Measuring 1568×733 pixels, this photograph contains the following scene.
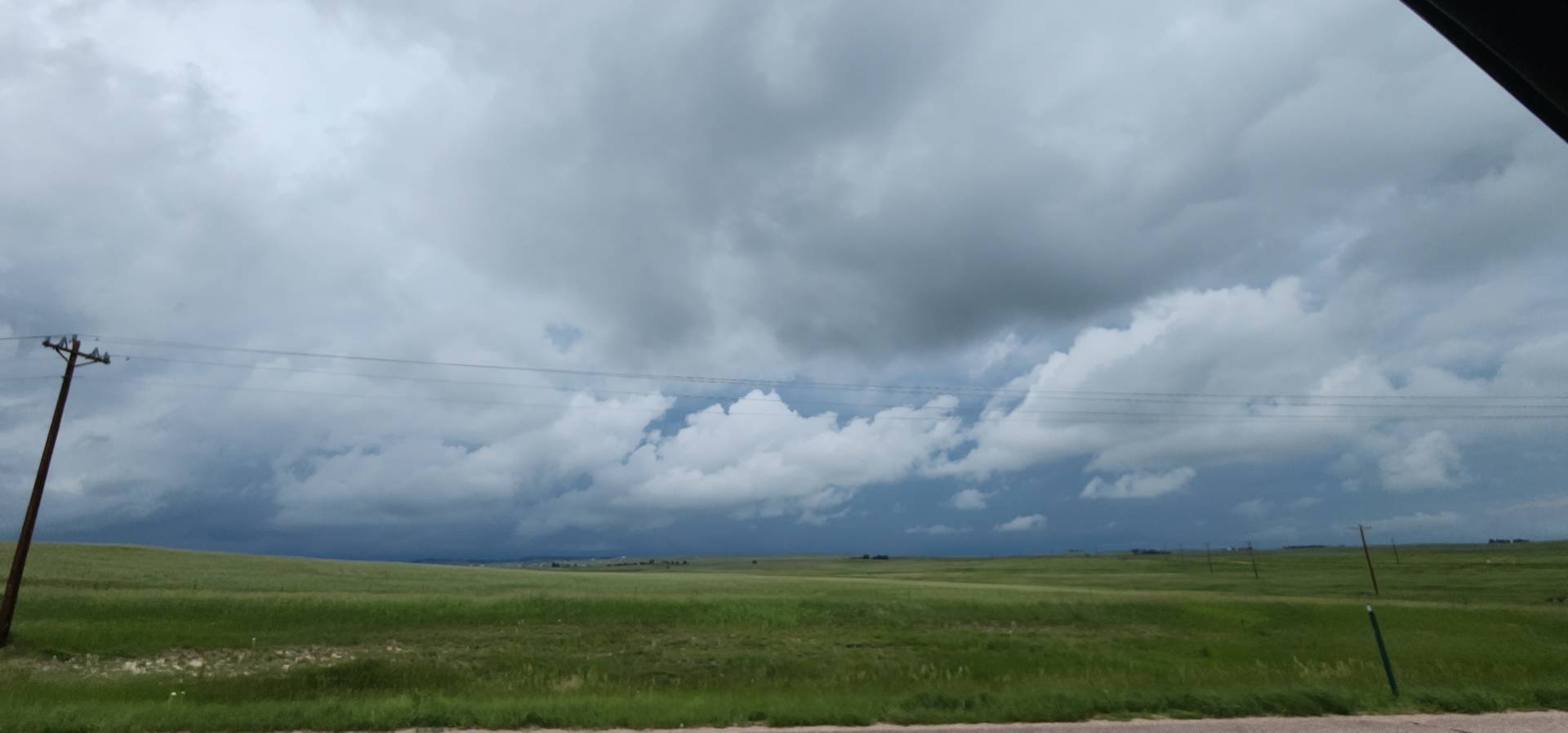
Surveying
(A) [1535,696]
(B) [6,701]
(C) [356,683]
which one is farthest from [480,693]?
(A) [1535,696]

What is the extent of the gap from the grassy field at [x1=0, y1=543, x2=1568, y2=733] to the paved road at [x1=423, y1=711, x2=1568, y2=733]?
2.84 feet

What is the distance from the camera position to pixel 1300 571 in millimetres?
139000

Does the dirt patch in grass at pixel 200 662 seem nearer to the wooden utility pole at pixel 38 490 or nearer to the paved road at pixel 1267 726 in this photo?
the wooden utility pole at pixel 38 490

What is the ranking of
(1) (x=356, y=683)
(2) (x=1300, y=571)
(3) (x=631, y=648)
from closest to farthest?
(1) (x=356, y=683)
(3) (x=631, y=648)
(2) (x=1300, y=571)

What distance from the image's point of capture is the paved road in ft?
45.4

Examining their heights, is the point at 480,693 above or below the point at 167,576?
below

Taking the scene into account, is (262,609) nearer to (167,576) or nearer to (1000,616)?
(167,576)

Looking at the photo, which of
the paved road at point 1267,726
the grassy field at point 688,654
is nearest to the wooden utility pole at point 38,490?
the grassy field at point 688,654

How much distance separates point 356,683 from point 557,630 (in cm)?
1409

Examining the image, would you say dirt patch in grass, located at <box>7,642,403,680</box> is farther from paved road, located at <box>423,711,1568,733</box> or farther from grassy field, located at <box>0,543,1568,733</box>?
paved road, located at <box>423,711,1568,733</box>

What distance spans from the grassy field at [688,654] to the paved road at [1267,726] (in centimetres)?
86

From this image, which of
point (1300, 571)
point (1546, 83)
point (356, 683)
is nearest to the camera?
point (1546, 83)

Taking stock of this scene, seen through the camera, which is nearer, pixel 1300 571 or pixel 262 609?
pixel 262 609

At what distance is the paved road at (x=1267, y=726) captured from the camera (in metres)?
13.8
